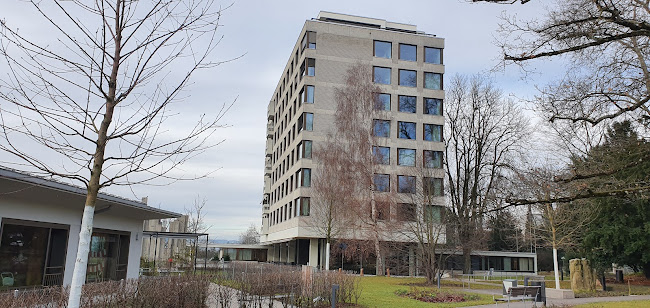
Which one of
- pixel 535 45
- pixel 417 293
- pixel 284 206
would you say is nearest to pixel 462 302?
pixel 417 293

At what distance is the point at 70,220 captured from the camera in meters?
15.6

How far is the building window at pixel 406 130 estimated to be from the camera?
47.8 metres

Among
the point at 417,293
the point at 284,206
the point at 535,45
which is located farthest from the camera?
the point at 284,206

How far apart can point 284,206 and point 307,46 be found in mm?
17031

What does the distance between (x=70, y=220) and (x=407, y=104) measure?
37.3 metres

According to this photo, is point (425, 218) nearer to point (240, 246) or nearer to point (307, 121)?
point (307, 121)

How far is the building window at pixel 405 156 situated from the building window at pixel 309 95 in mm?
9699

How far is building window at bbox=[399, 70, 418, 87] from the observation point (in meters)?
48.9

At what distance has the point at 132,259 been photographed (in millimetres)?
21484

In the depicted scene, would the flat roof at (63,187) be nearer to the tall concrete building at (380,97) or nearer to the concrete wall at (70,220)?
the concrete wall at (70,220)

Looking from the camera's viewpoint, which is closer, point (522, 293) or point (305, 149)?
point (522, 293)

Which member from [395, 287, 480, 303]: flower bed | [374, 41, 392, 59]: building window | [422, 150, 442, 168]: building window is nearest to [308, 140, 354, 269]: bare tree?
[422, 150, 442, 168]: building window

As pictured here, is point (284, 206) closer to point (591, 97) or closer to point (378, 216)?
point (378, 216)

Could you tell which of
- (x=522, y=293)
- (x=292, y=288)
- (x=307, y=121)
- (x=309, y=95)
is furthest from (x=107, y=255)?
(x=309, y=95)
